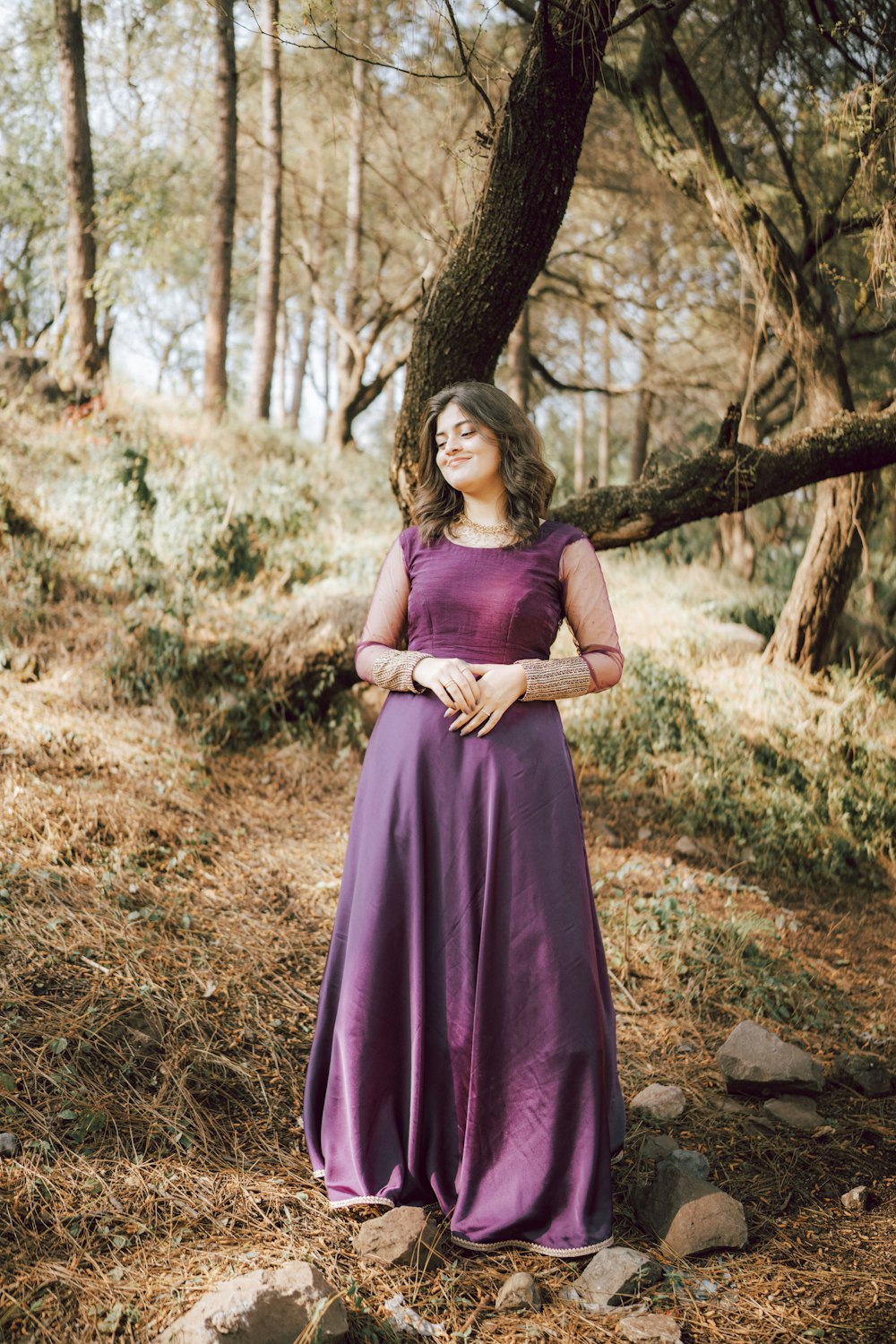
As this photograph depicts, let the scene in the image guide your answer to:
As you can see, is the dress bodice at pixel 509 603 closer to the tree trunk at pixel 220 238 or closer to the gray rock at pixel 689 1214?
the gray rock at pixel 689 1214

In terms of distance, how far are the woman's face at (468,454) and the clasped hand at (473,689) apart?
482 mm

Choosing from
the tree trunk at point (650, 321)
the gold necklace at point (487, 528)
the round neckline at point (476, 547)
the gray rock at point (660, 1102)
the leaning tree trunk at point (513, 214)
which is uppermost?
the tree trunk at point (650, 321)

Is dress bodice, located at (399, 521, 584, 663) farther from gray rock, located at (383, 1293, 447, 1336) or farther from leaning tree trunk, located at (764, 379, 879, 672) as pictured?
leaning tree trunk, located at (764, 379, 879, 672)

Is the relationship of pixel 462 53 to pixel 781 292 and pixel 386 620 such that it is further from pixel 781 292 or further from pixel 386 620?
pixel 781 292

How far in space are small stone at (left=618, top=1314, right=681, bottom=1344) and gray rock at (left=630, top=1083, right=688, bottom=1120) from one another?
909mm

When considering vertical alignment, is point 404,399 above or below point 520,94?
below

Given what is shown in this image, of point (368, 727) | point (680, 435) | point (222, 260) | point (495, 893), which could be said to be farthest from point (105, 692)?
point (680, 435)

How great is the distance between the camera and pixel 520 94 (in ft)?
10.5

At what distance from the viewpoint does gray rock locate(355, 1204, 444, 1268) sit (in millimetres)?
Result: 2109

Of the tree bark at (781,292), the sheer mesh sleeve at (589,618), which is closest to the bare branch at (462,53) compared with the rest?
the sheer mesh sleeve at (589,618)

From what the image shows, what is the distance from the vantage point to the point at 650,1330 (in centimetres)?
196

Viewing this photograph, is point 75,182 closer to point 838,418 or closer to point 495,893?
point 838,418

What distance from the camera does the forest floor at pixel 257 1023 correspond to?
2.03 m

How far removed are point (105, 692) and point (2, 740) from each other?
2.45 feet
